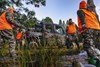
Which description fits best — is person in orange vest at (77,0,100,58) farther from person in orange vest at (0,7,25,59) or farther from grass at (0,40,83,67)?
grass at (0,40,83,67)

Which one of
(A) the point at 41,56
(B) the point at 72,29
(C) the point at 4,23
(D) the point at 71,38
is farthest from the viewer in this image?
(B) the point at 72,29

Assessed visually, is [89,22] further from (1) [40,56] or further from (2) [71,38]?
(2) [71,38]

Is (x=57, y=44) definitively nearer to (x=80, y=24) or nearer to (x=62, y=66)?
(x=62, y=66)

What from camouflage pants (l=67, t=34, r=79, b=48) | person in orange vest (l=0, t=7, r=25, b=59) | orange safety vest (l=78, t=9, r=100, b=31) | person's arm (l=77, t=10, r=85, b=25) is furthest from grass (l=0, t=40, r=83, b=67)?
camouflage pants (l=67, t=34, r=79, b=48)

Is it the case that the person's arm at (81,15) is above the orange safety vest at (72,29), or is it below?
below

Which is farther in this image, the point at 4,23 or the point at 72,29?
the point at 72,29

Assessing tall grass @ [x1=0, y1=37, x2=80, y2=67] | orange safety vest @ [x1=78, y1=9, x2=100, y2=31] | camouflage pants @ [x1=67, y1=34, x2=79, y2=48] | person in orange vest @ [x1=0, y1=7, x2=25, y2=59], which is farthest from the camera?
camouflage pants @ [x1=67, y1=34, x2=79, y2=48]

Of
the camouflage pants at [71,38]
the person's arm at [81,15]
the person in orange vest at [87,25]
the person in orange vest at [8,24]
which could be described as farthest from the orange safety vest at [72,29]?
the person's arm at [81,15]

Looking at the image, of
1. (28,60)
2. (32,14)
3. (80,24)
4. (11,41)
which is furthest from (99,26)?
(32,14)

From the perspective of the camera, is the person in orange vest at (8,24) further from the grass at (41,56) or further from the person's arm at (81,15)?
the grass at (41,56)

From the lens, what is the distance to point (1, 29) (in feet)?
36.9

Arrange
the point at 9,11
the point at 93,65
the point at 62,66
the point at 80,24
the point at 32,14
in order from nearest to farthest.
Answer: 1. the point at 62,66
2. the point at 93,65
3. the point at 80,24
4. the point at 9,11
5. the point at 32,14

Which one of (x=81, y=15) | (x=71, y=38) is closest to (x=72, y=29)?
(x=71, y=38)

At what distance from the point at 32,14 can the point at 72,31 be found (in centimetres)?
699
